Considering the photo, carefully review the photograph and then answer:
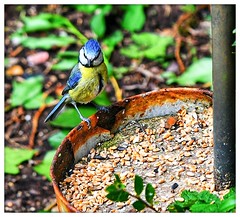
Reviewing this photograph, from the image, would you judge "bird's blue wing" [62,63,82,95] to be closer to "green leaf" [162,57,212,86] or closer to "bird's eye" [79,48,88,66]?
"bird's eye" [79,48,88,66]

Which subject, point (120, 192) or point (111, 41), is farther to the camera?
point (111, 41)

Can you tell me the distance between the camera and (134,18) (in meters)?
4.83

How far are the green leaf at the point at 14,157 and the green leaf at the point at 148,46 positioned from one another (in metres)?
1.08

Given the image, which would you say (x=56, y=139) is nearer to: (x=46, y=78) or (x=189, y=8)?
(x=46, y=78)

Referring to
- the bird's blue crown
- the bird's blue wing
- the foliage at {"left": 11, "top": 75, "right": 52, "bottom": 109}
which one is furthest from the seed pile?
the foliage at {"left": 11, "top": 75, "right": 52, "bottom": 109}

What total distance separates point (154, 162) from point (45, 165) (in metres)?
1.87

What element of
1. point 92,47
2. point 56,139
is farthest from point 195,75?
point 92,47

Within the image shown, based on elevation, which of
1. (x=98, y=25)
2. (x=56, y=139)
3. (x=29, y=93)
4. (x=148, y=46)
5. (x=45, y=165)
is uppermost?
(x=98, y=25)

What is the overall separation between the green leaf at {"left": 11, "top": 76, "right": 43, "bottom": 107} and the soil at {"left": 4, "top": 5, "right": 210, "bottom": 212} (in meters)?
0.04

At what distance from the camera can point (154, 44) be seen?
15.4ft

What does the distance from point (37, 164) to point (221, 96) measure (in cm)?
227

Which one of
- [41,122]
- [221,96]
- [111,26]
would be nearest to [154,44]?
[111,26]

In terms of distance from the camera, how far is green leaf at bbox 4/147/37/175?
392cm
